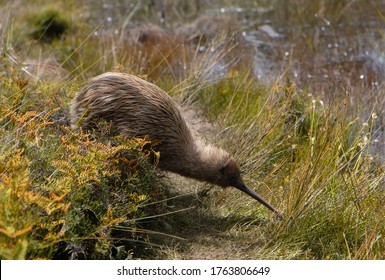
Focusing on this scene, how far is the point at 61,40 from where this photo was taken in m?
8.87

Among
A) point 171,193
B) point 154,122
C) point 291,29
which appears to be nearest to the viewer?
point 154,122

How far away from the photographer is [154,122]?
4.95 meters

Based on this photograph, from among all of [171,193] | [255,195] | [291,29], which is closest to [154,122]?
[171,193]

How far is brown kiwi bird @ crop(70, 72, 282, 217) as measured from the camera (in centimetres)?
491

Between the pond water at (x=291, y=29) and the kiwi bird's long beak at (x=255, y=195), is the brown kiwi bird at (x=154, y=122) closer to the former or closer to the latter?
the kiwi bird's long beak at (x=255, y=195)

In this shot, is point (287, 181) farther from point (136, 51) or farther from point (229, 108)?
point (136, 51)

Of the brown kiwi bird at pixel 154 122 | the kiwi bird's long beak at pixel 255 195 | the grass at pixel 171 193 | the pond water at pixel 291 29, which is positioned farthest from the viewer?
the pond water at pixel 291 29

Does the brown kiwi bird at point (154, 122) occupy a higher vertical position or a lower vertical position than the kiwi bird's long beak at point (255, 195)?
higher

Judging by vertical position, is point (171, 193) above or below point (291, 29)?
above

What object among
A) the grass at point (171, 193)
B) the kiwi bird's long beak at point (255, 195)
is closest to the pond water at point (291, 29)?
the grass at point (171, 193)

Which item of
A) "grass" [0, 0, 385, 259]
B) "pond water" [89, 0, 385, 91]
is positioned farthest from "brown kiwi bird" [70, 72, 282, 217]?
"pond water" [89, 0, 385, 91]

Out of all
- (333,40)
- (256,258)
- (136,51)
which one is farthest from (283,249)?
A: (333,40)

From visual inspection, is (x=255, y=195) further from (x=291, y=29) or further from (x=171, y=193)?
(x=291, y=29)

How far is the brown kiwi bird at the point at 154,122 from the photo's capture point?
4914 mm
